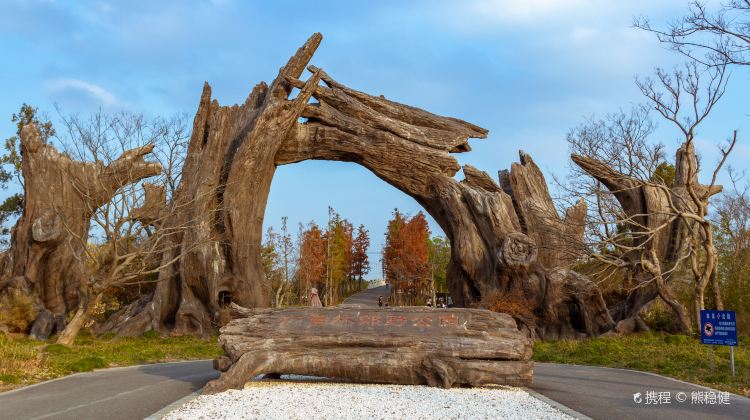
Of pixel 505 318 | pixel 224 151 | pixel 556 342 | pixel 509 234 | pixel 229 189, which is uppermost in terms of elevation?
pixel 224 151

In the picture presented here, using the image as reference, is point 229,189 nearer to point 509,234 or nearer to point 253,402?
point 509,234

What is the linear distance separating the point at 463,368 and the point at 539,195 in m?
16.2

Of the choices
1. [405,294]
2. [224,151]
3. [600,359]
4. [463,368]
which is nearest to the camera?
[463,368]

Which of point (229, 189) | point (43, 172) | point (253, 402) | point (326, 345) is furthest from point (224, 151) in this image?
point (253, 402)

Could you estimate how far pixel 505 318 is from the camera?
33.4ft

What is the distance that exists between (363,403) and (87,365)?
709 centimetres

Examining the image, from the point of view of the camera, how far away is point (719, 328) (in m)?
11.6

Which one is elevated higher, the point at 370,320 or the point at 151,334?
the point at 370,320

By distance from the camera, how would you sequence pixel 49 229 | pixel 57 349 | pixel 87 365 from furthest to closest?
pixel 49 229 → pixel 57 349 → pixel 87 365

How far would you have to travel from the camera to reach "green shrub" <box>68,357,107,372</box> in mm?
12008

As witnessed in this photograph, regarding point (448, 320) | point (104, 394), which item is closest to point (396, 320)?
point (448, 320)

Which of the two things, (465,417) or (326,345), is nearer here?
(465,417)

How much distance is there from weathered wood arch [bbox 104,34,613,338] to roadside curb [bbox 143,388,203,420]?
11730 millimetres

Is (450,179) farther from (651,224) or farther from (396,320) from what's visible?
(396,320)
